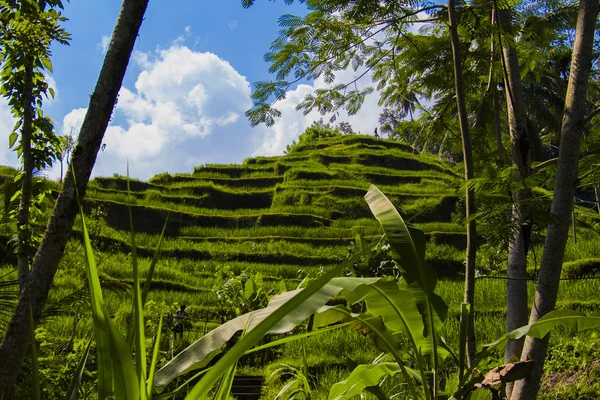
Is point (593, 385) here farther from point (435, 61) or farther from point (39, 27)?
point (39, 27)

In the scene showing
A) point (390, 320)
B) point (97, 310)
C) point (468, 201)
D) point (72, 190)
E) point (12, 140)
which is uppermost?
point (12, 140)

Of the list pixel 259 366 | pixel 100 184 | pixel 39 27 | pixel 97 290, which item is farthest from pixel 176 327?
pixel 100 184

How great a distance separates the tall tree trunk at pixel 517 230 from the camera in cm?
219

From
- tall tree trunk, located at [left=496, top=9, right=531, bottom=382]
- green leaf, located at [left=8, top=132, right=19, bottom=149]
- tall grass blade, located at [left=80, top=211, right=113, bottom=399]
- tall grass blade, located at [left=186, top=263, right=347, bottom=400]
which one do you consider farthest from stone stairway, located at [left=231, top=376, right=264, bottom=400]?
tall grass blade, located at [left=186, top=263, right=347, bottom=400]

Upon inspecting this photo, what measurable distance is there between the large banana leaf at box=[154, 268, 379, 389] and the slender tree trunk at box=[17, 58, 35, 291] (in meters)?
1.94

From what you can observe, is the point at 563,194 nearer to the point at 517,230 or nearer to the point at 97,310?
the point at 517,230

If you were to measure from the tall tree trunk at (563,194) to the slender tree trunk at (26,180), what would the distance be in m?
2.51

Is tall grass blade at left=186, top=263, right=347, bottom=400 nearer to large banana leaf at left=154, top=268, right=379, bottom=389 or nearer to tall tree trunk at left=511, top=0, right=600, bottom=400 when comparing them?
large banana leaf at left=154, top=268, right=379, bottom=389

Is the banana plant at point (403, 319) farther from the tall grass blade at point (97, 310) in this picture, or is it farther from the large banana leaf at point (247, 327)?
the tall grass blade at point (97, 310)

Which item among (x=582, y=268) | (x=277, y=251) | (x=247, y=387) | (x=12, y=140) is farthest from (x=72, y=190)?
(x=277, y=251)

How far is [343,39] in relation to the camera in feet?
8.94

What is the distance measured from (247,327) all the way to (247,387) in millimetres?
3919

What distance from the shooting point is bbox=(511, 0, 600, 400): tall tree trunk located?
1.75 m

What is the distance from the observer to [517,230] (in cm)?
208
